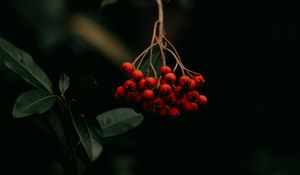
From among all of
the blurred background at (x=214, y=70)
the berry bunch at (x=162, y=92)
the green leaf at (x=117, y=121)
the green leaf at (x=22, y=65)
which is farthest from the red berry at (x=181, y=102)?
the blurred background at (x=214, y=70)

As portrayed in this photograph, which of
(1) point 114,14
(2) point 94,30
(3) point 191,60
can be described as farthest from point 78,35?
(3) point 191,60

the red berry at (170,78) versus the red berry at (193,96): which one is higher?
the red berry at (170,78)


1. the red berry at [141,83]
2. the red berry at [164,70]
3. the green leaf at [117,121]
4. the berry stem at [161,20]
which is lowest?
the green leaf at [117,121]

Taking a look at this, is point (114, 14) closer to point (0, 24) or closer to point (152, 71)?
point (0, 24)

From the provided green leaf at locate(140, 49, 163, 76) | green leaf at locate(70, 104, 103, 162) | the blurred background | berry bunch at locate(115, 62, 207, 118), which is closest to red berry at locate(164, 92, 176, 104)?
berry bunch at locate(115, 62, 207, 118)

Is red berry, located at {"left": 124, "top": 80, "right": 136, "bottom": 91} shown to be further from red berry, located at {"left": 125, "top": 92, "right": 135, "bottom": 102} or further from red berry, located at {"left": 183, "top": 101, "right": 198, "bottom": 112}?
red berry, located at {"left": 183, "top": 101, "right": 198, "bottom": 112}

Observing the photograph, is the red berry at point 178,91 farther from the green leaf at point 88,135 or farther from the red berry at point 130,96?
the green leaf at point 88,135

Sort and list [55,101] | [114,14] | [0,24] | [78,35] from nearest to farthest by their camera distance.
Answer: [55,101] < [0,24] < [78,35] < [114,14]
